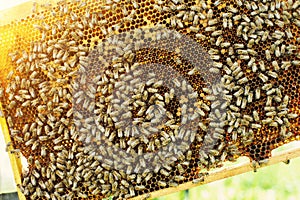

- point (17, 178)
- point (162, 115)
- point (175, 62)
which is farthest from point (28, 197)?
point (175, 62)

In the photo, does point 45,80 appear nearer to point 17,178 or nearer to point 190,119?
point 17,178

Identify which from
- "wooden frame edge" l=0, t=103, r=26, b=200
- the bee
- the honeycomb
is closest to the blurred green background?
the honeycomb

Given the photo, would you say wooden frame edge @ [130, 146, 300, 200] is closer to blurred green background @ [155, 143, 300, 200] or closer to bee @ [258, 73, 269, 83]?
bee @ [258, 73, 269, 83]

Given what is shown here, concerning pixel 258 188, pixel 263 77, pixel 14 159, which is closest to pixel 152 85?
pixel 263 77

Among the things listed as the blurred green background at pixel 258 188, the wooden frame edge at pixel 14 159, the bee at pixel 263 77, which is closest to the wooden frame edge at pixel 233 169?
the bee at pixel 263 77

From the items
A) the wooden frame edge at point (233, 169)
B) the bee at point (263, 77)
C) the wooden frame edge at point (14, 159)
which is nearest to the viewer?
the bee at point (263, 77)

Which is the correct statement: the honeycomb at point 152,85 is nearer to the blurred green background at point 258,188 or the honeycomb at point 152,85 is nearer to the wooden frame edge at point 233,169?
the wooden frame edge at point 233,169
